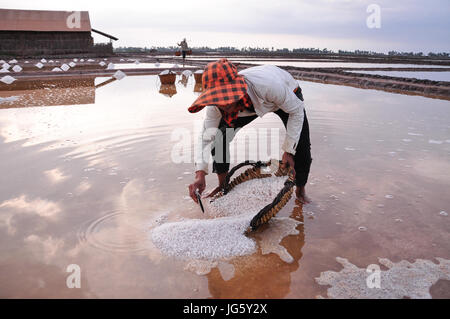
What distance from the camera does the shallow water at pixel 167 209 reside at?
1.50 m

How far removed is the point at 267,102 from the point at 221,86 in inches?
14.7

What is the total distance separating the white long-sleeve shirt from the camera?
173cm

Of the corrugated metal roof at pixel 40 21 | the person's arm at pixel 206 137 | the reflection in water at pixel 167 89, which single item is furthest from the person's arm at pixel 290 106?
the corrugated metal roof at pixel 40 21

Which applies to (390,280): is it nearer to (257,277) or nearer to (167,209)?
(257,277)

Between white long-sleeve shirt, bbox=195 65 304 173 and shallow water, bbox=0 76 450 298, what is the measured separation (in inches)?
20.1

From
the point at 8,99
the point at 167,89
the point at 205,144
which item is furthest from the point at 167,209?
the point at 167,89

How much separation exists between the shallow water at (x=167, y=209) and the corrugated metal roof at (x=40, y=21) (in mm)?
18393

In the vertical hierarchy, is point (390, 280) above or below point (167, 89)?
below

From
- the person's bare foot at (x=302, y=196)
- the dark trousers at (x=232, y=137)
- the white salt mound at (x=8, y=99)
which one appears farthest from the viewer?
the white salt mound at (x=8, y=99)

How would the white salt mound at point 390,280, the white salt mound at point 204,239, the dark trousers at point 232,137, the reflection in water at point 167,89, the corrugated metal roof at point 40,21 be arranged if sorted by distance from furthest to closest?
the corrugated metal roof at point 40,21, the reflection in water at point 167,89, the dark trousers at point 232,137, the white salt mound at point 204,239, the white salt mound at point 390,280

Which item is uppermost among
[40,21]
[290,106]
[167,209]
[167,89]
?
[40,21]

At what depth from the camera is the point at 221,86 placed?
1.55 metres

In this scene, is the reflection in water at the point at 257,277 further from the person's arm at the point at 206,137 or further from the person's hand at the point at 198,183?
the person's arm at the point at 206,137

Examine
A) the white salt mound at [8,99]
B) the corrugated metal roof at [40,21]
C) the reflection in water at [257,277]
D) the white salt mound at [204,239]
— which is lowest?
the reflection in water at [257,277]
